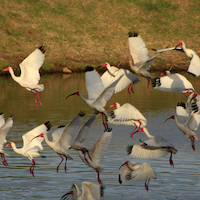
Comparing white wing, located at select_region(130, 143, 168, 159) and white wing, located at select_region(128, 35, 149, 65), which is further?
white wing, located at select_region(128, 35, 149, 65)

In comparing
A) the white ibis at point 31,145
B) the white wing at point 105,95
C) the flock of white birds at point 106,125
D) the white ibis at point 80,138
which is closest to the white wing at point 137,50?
the flock of white birds at point 106,125

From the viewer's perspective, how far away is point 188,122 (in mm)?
13664

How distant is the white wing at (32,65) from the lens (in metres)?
15.5

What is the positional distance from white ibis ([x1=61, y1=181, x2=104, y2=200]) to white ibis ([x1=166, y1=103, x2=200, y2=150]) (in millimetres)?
3896

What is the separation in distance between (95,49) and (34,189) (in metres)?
40.0

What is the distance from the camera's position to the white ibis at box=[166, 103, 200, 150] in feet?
43.5

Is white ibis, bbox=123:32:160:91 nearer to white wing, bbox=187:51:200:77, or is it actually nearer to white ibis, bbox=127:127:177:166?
white wing, bbox=187:51:200:77

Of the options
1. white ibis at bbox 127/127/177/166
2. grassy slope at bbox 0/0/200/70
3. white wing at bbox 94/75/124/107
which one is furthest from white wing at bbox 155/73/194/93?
grassy slope at bbox 0/0/200/70

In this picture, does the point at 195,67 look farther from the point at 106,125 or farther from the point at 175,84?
the point at 106,125

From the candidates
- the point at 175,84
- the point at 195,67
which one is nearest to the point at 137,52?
the point at 175,84

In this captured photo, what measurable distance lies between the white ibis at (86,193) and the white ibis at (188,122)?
12.8ft

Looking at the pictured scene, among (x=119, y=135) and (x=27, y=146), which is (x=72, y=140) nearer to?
(x=27, y=146)

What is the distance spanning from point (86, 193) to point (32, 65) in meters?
6.29

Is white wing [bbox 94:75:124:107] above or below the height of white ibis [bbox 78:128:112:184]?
above
